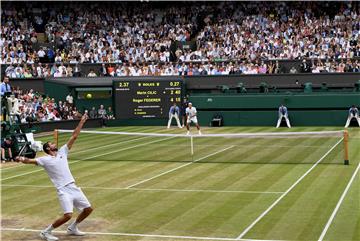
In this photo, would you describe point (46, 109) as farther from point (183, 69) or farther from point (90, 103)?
point (183, 69)

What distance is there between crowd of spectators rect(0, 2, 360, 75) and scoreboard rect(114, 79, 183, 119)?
2.90 metres

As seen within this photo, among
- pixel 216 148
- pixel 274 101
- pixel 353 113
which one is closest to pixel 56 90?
pixel 274 101

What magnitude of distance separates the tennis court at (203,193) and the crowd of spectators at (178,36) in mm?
19203

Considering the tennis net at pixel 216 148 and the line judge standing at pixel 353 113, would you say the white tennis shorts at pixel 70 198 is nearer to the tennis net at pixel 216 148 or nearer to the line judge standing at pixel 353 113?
the tennis net at pixel 216 148

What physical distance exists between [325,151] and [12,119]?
1453cm

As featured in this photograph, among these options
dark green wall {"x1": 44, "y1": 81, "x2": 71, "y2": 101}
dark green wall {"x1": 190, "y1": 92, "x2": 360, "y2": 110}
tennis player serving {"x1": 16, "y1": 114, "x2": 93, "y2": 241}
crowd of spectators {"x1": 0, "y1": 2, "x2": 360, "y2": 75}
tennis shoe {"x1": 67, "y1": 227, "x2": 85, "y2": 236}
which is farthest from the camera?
crowd of spectators {"x1": 0, "y1": 2, "x2": 360, "y2": 75}

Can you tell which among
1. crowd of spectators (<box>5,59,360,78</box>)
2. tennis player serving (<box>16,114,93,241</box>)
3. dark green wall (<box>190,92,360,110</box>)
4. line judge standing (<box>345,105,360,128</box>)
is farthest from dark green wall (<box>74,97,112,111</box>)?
tennis player serving (<box>16,114,93,241</box>)

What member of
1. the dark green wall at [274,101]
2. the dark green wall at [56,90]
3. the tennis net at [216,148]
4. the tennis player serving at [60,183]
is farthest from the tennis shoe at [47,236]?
the dark green wall at [56,90]

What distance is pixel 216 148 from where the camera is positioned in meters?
31.2

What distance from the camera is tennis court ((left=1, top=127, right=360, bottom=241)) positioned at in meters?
14.4

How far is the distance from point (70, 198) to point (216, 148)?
718 inches

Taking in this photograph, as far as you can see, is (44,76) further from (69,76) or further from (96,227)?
(96,227)

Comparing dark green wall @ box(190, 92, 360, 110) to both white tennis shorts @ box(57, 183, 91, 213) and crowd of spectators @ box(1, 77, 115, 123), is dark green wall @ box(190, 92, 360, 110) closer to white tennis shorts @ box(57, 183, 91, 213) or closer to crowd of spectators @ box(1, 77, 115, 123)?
crowd of spectators @ box(1, 77, 115, 123)

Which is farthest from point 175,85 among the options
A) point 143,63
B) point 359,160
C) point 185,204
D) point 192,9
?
point 185,204
